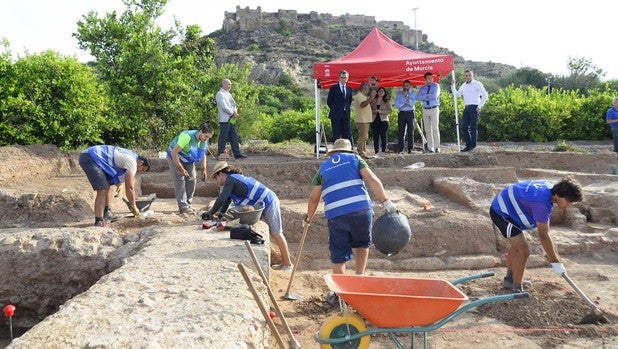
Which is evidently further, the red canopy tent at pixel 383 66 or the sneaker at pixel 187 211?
the red canopy tent at pixel 383 66

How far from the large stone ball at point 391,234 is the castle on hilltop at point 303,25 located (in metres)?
62.1

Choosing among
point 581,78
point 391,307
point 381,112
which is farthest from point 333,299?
point 581,78

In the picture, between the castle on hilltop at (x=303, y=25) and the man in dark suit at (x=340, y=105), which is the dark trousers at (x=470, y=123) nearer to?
the man in dark suit at (x=340, y=105)

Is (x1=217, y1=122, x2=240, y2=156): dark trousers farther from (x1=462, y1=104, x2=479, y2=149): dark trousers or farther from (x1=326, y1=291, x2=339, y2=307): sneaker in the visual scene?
(x1=326, y1=291, x2=339, y2=307): sneaker

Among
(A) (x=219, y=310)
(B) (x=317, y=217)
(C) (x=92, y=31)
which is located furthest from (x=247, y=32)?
(A) (x=219, y=310)

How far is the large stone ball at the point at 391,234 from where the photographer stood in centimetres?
461

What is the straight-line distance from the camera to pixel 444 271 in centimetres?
716

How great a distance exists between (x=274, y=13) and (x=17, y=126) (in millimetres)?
59868

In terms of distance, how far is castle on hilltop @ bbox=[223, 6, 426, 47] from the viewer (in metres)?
65.8

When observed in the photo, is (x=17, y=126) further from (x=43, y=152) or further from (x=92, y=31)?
(x=92, y=31)

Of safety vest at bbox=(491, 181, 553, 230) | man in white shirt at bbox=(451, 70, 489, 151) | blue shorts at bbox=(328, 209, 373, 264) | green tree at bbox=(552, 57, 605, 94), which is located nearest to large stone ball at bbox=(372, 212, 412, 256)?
blue shorts at bbox=(328, 209, 373, 264)

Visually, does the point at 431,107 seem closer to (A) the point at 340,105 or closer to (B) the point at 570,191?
(A) the point at 340,105

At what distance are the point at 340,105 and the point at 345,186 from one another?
568 cm

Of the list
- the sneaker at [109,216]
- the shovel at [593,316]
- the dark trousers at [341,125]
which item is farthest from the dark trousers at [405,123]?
the shovel at [593,316]
